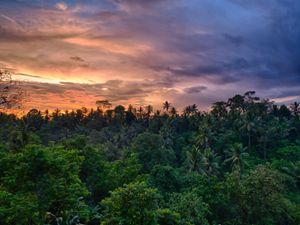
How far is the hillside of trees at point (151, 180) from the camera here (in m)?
20.0

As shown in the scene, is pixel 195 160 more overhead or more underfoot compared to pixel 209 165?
more overhead

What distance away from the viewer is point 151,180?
41.9 metres

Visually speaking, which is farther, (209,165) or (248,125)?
(248,125)

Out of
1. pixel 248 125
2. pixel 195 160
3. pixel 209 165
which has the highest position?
pixel 248 125

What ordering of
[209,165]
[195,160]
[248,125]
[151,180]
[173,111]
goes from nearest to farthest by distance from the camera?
1. [151,180]
2. [195,160]
3. [209,165]
4. [248,125]
5. [173,111]

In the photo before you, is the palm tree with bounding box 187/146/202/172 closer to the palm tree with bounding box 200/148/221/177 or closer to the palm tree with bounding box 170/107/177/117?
the palm tree with bounding box 200/148/221/177

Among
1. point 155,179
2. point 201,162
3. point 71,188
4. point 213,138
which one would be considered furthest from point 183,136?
point 71,188

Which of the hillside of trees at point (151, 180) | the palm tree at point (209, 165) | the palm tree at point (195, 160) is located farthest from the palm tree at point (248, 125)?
the palm tree at point (195, 160)

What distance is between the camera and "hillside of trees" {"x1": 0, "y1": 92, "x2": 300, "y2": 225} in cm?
2000

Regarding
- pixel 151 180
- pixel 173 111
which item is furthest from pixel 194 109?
pixel 151 180

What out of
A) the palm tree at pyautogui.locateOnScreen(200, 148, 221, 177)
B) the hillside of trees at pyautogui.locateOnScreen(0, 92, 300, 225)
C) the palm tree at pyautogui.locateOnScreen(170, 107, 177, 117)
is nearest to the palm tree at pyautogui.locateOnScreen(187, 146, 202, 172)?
the hillside of trees at pyautogui.locateOnScreen(0, 92, 300, 225)

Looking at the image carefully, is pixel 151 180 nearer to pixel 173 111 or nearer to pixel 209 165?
pixel 209 165

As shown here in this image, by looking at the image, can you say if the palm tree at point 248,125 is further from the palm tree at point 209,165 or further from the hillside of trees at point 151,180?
the palm tree at point 209,165

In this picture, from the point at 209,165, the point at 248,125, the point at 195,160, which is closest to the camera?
the point at 195,160
